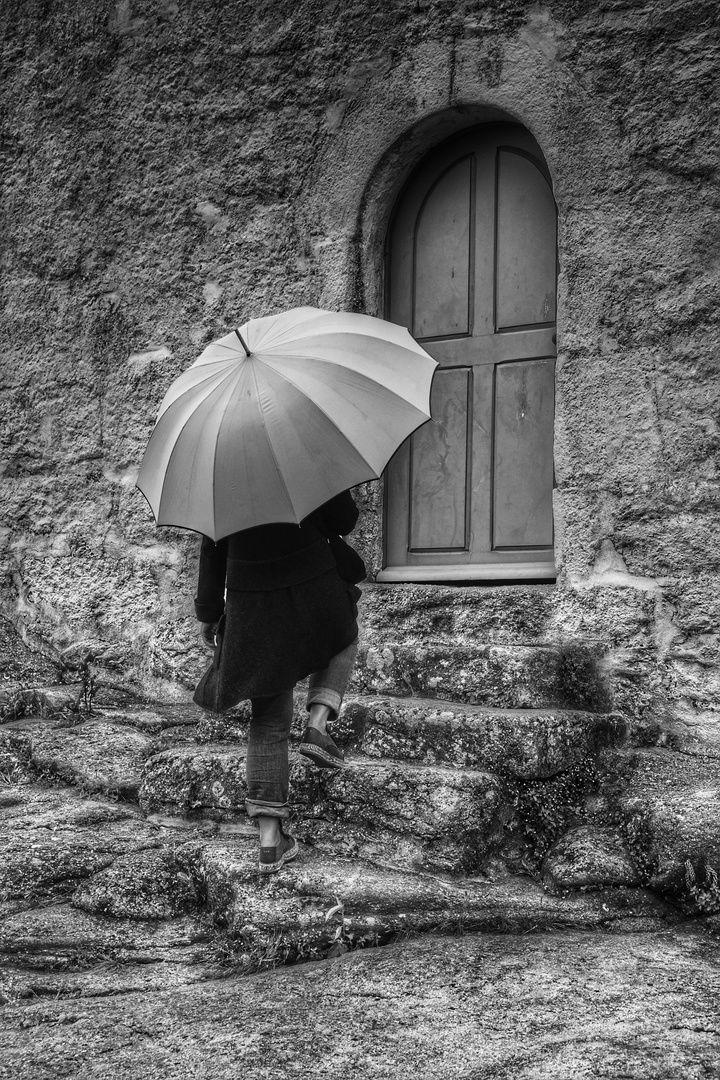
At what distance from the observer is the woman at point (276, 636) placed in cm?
310

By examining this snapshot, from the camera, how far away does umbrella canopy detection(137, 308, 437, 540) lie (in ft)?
9.50

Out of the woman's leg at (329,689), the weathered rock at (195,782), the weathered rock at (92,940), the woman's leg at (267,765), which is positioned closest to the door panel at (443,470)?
the weathered rock at (195,782)

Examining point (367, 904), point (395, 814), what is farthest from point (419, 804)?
point (367, 904)

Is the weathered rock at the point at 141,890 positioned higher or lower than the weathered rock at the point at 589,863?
lower

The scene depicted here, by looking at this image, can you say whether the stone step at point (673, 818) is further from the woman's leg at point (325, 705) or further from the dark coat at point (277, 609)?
the dark coat at point (277, 609)

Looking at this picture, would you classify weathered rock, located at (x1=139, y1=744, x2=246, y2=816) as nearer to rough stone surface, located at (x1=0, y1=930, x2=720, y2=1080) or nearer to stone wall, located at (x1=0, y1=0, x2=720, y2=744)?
stone wall, located at (x1=0, y1=0, x2=720, y2=744)

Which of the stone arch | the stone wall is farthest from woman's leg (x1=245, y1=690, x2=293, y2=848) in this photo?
the stone arch

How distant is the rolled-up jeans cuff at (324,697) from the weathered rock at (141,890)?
2.23 feet

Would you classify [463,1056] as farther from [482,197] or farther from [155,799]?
[482,197]

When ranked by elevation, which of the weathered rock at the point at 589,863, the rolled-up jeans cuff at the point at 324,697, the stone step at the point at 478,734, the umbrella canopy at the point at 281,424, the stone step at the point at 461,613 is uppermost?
the umbrella canopy at the point at 281,424

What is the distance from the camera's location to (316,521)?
319 centimetres

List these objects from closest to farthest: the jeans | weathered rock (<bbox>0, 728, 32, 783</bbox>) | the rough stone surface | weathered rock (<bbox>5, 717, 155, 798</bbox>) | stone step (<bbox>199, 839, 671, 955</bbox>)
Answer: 1. the rough stone surface
2. stone step (<bbox>199, 839, 671, 955</bbox>)
3. the jeans
4. weathered rock (<bbox>5, 717, 155, 798</bbox>)
5. weathered rock (<bbox>0, 728, 32, 783</bbox>)

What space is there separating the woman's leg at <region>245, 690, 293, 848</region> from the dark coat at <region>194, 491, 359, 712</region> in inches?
4.1

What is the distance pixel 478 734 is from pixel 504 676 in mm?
360
